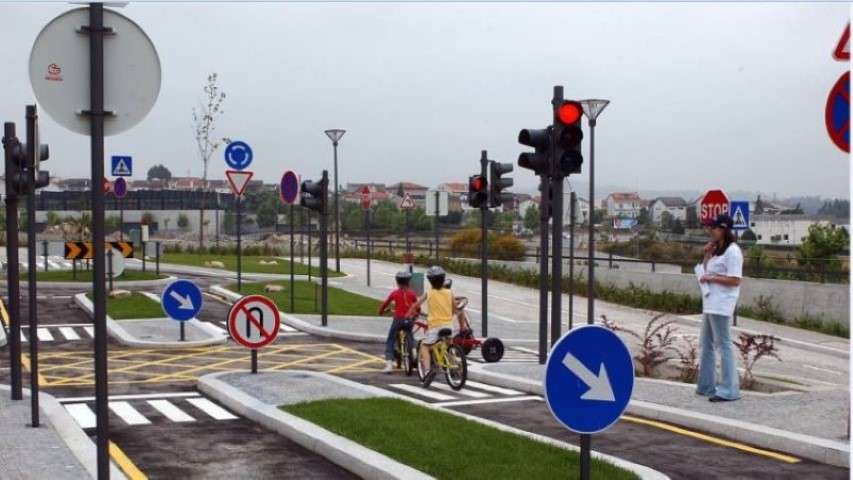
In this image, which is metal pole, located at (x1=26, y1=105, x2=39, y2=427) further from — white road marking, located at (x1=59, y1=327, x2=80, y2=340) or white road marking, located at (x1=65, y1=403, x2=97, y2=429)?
white road marking, located at (x1=59, y1=327, x2=80, y2=340)

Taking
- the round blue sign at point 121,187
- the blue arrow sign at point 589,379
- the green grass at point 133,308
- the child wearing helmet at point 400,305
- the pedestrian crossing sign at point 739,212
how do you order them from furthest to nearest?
the round blue sign at point 121,187 → the pedestrian crossing sign at point 739,212 → the green grass at point 133,308 → the child wearing helmet at point 400,305 → the blue arrow sign at point 589,379

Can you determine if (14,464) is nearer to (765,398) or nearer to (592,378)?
(592,378)

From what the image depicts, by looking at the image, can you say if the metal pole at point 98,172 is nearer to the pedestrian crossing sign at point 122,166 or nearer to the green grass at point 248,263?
the pedestrian crossing sign at point 122,166

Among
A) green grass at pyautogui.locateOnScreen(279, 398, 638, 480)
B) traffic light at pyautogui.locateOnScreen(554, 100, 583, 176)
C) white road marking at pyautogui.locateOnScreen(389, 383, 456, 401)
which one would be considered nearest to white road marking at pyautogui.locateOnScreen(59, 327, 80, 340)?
white road marking at pyautogui.locateOnScreen(389, 383, 456, 401)

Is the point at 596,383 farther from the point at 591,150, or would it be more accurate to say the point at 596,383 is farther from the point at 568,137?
the point at 591,150

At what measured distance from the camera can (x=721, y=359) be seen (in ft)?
34.2

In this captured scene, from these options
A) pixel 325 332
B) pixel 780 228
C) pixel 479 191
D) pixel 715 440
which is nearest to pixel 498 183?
pixel 479 191

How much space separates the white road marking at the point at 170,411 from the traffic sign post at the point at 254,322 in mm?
1253

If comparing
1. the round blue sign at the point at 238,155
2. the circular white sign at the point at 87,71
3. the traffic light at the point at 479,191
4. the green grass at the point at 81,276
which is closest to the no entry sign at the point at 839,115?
the circular white sign at the point at 87,71

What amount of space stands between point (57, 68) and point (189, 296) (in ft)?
40.3

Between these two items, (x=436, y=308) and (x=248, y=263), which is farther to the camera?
(x=248, y=263)

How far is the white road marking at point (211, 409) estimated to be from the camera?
1068cm

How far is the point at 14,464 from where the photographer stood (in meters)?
7.81

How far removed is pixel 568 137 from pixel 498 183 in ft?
23.3
